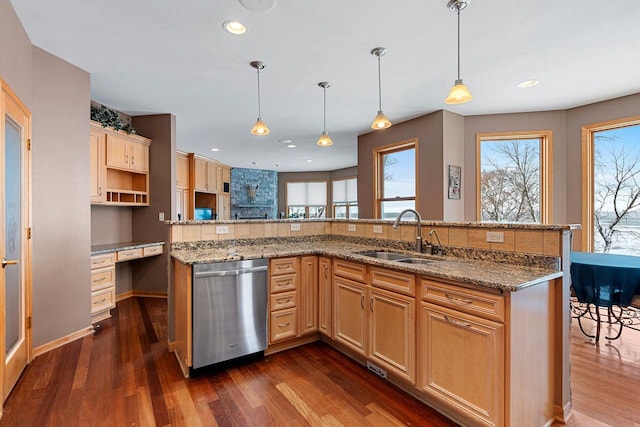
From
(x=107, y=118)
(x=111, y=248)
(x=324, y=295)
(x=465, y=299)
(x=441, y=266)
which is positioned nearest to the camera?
(x=465, y=299)

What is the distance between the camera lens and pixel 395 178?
512 cm

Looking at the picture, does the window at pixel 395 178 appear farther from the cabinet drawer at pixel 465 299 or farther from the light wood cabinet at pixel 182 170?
the light wood cabinet at pixel 182 170

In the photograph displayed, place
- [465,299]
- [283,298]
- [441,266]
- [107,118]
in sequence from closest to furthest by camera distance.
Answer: [465,299]
[441,266]
[283,298]
[107,118]

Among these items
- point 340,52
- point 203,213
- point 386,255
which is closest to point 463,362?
point 386,255

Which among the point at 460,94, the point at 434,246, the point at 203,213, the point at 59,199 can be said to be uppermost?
the point at 460,94

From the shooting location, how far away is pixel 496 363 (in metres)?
1.52

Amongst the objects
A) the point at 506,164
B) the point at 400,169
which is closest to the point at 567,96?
the point at 506,164

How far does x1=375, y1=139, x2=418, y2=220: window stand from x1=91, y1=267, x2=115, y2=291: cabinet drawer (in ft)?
12.2

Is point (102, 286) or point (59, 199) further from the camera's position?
point (102, 286)

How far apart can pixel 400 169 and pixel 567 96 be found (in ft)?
7.37

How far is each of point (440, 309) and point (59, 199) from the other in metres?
3.34

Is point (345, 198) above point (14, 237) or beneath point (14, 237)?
above

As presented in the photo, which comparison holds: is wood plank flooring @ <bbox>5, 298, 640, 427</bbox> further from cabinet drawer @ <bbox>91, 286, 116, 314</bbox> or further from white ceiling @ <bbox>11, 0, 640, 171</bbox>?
white ceiling @ <bbox>11, 0, 640, 171</bbox>

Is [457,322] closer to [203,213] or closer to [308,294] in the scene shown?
[308,294]
